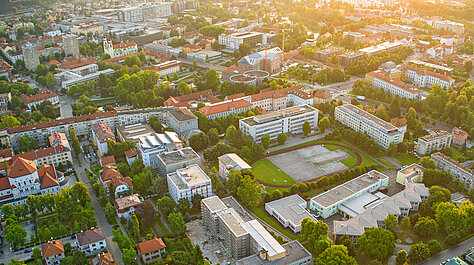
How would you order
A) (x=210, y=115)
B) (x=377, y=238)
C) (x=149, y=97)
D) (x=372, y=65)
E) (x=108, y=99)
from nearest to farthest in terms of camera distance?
(x=377, y=238) < (x=210, y=115) < (x=149, y=97) < (x=108, y=99) < (x=372, y=65)

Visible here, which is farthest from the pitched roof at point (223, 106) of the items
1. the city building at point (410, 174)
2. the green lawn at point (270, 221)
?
the city building at point (410, 174)

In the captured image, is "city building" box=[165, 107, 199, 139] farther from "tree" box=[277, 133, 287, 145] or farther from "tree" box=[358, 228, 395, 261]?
"tree" box=[358, 228, 395, 261]

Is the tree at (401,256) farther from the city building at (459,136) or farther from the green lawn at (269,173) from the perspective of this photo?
the city building at (459,136)

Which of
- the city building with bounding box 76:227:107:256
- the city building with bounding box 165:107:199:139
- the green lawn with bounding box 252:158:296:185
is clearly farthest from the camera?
the city building with bounding box 165:107:199:139

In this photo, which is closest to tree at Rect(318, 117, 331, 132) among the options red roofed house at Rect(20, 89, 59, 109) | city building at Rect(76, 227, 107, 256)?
city building at Rect(76, 227, 107, 256)

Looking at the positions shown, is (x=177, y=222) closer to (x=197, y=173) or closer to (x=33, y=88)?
(x=197, y=173)

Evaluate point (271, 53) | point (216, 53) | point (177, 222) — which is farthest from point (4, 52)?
point (177, 222)
